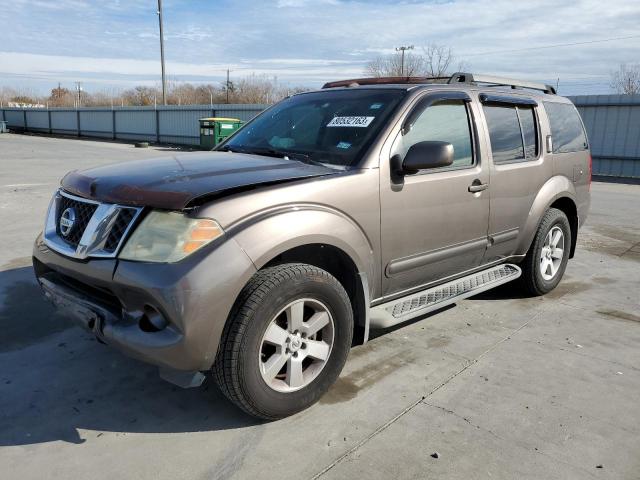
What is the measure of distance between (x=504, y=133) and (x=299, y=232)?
2422mm

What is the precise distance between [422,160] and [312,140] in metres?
0.82

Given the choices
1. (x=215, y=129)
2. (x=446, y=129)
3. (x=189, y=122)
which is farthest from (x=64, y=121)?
(x=446, y=129)

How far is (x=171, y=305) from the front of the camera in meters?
2.54

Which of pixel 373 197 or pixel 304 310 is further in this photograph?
pixel 373 197

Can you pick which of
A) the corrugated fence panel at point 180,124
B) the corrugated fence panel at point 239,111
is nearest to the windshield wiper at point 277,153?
the corrugated fence panel at point 239,111

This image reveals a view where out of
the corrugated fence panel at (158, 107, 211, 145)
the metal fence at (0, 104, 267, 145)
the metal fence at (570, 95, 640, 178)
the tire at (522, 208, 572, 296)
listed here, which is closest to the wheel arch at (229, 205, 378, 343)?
the tire at (522, 208, 572, 296)

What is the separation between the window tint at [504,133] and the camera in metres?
4.39

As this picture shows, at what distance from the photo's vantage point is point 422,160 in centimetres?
342

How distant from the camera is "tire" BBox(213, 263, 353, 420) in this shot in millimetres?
2742

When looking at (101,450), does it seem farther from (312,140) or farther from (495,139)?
(495,139)

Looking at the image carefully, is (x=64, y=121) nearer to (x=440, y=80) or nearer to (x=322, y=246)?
(x=440, y=80)

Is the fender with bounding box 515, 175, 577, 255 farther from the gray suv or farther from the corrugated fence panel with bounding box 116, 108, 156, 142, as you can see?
the corrugated fence panel with bounding box 116, 108, 156, 142

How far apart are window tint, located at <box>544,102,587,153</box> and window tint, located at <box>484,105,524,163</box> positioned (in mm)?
645

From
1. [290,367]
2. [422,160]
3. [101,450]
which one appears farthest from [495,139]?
[101,450]
